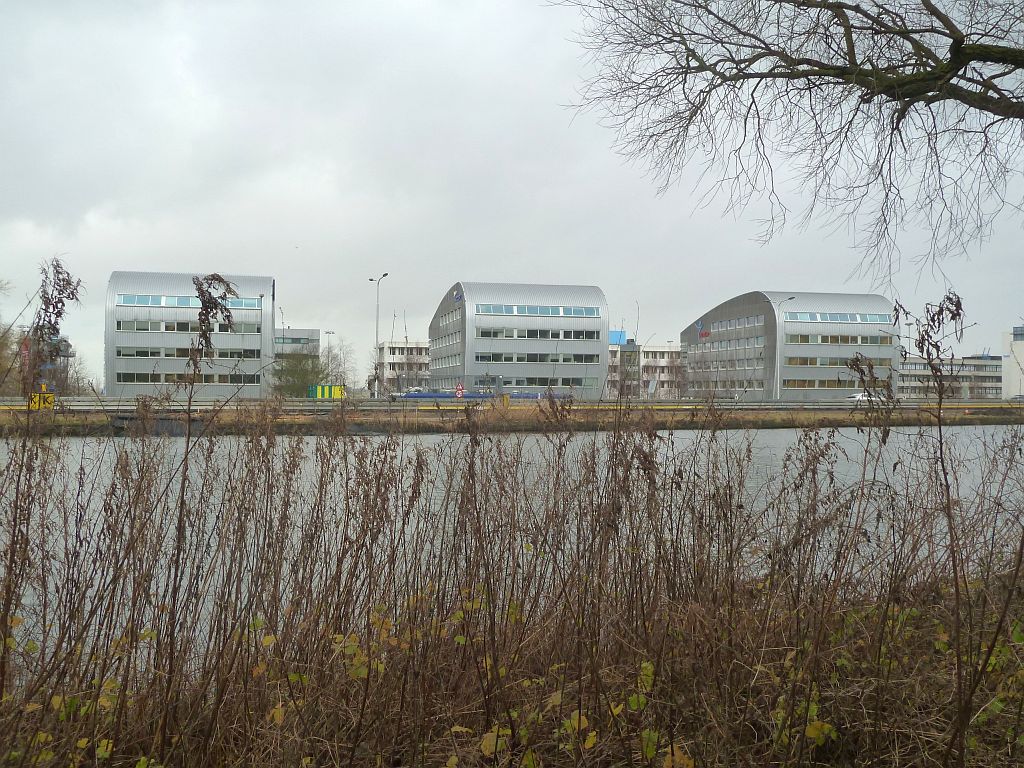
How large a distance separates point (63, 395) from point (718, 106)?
5172 mm

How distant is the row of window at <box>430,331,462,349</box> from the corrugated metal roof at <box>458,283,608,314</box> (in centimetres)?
311

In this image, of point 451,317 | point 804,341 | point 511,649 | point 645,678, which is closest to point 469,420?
point 511,649

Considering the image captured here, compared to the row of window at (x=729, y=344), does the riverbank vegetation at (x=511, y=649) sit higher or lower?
lower

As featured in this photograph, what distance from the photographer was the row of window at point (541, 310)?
185ft

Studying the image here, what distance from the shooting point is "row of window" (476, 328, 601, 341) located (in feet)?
184

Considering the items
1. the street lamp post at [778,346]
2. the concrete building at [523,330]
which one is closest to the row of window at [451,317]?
the concrete building at [523,330]

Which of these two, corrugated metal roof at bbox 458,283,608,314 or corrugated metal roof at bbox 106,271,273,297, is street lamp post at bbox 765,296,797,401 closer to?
corrugated metal roof at bbox 458,283,608,314

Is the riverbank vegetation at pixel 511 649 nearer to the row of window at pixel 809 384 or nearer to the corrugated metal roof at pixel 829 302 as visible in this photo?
the row of window at pixel 809 384

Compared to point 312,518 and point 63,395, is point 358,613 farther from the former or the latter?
point 63,395

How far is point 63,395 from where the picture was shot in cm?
335

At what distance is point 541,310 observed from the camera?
5681 cm

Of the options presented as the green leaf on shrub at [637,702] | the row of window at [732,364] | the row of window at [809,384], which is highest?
the row of window at [732,364]

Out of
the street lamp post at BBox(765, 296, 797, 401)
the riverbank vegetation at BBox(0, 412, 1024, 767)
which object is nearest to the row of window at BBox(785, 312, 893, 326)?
the street lamp post at BBox(765, 296, 797, 401)

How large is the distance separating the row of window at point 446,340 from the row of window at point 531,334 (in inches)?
97.0
